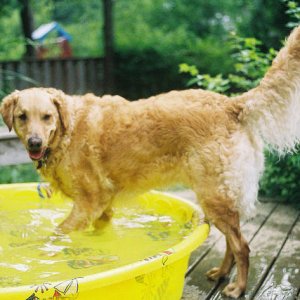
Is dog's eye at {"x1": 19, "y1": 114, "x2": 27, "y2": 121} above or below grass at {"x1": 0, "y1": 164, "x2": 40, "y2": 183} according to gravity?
above

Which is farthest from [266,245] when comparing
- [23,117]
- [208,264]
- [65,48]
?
[65,48]

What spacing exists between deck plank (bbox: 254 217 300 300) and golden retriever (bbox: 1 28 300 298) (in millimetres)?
180

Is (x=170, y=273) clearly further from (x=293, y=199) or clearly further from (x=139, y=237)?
(x=293, y=199)

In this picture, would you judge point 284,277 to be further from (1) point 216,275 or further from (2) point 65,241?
(2) point 65,241

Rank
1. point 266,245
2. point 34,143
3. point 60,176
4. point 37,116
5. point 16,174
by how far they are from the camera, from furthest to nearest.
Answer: point 16,174, point 266,245, point 60,176, point 37,116, point 34,143

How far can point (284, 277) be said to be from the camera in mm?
3520

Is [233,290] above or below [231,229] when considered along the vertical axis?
below

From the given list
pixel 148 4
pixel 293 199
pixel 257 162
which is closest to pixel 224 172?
pixel 257 162

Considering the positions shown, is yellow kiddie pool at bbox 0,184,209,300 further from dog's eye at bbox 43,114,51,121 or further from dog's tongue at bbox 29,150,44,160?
dog's eye at bbox 43,114,51,121

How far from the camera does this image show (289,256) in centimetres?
389

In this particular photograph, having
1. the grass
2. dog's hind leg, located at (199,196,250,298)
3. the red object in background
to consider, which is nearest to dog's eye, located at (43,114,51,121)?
dog's hind leg, located at (199,196,250,298)

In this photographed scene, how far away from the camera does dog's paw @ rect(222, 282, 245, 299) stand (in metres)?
3.26

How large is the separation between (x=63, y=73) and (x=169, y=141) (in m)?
7.54

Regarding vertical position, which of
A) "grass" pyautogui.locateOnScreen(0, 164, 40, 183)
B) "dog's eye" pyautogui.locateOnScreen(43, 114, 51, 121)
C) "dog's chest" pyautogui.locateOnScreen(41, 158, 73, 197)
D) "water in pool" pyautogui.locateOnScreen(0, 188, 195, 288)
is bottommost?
"grass" pyautogui.locateOnScreen(0, 164, 40, 183)
